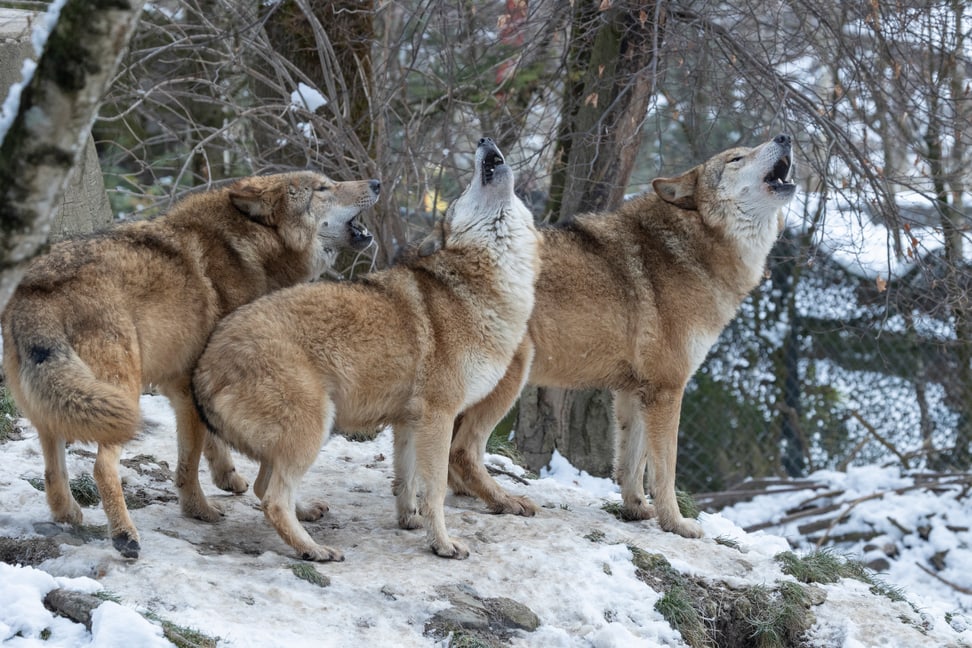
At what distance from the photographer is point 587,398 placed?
27.0ft

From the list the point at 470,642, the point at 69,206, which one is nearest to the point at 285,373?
the point at 470,642

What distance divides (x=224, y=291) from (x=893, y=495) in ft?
22.2

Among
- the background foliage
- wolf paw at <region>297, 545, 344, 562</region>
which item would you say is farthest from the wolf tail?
the background foliage

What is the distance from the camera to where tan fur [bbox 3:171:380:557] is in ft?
14.1

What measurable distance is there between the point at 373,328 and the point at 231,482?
153 cm

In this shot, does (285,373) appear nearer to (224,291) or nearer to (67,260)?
(224,291)

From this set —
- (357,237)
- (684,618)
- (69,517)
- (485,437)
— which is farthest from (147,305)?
(684,618)

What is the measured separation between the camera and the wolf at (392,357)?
4.72 metres

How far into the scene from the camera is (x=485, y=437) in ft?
20.0

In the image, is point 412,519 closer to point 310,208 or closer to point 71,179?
point 310,208

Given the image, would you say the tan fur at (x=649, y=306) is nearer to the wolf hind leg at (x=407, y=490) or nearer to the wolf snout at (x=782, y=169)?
the wolf snout at (x=782, y=169)

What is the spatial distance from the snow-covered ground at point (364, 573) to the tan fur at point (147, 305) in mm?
275

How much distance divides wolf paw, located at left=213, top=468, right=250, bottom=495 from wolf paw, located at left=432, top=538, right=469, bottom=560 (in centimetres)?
143

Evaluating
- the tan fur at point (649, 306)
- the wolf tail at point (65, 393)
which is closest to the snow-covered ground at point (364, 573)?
the tan fur at point (649, 306)
